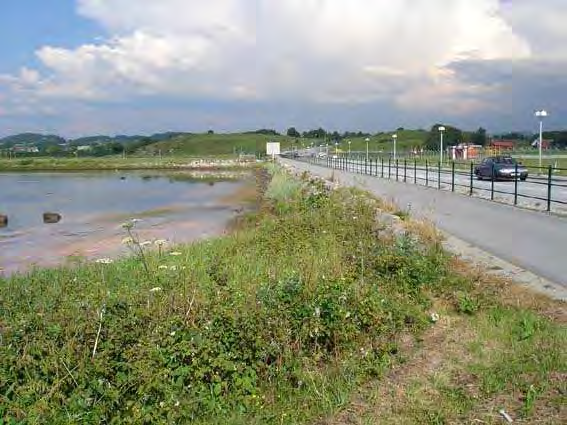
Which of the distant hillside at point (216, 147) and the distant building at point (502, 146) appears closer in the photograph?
the distant building at point (502, 146)

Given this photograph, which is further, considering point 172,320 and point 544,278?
point 544,278

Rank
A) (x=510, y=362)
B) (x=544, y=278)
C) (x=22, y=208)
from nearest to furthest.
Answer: (x=510, y=362) < (x=544, y=278) < (x=22, y=208)

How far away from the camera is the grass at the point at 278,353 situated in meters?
4.57

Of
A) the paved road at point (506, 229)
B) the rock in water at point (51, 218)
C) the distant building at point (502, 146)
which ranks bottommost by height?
the rock in water at point (51, 218)

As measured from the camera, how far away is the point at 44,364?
4832mm

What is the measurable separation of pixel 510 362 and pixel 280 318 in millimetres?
2299

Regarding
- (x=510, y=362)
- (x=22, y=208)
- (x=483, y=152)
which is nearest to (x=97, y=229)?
(x=22, y=208)

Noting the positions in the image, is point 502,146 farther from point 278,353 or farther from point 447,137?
point 278,353

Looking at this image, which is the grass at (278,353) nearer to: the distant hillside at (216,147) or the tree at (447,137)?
the tree at (447,137)

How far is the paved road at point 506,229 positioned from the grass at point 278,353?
227 centimetres

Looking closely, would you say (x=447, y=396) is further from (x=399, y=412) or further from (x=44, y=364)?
(x=44, y=364)

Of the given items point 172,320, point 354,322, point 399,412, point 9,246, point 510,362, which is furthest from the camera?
point 9,246

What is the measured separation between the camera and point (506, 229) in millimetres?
12945

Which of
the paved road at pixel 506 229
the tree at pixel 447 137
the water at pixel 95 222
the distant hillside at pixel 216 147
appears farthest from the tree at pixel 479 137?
the paved road at pixel 506 229
